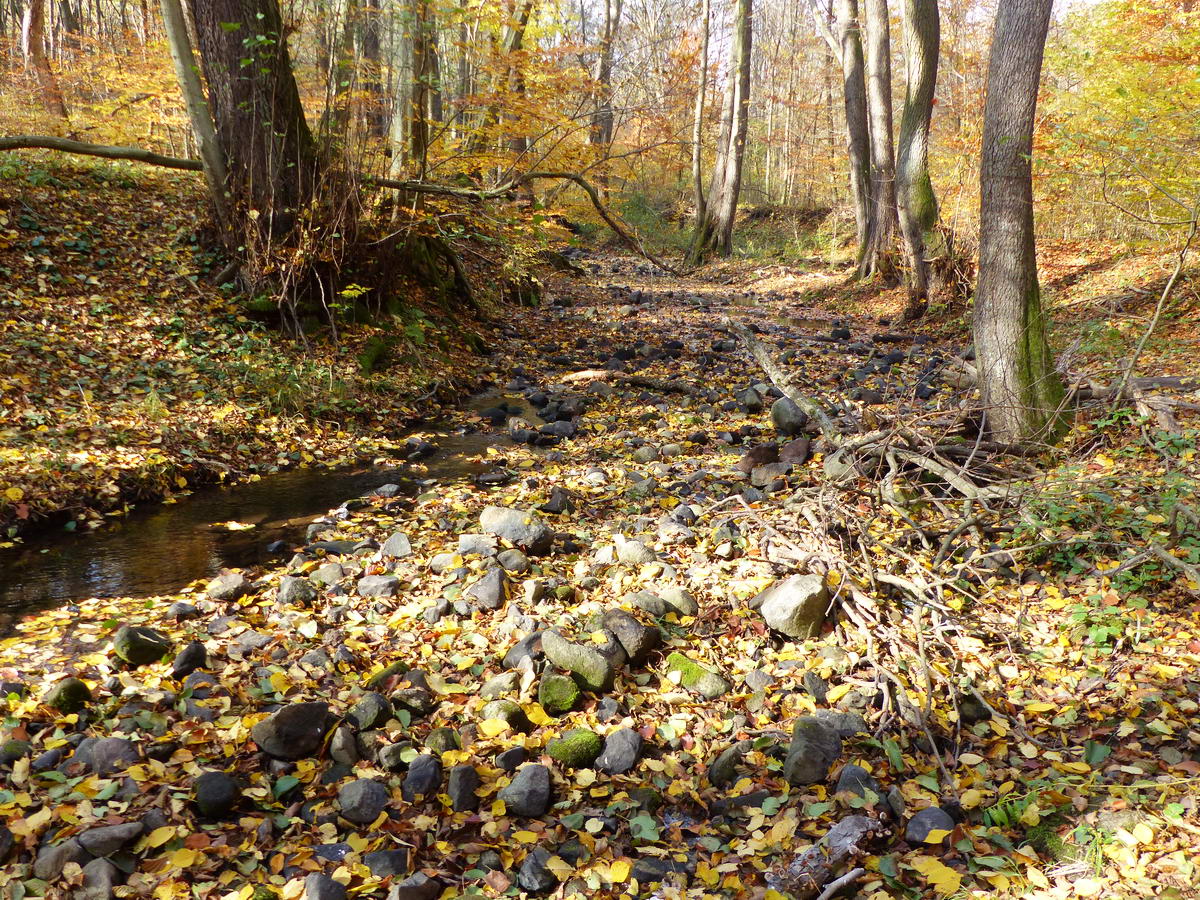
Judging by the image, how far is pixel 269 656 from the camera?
381 centimetres

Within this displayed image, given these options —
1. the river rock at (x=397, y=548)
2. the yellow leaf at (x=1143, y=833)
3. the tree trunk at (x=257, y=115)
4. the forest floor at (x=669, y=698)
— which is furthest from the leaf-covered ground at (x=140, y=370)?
the yellow leaf at (x=1143, y=833)

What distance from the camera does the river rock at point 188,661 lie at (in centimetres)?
358

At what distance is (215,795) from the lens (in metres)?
2.74

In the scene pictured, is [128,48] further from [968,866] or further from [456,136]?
[968,866]

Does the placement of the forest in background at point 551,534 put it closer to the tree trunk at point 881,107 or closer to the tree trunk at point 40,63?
the tree trunk at point 881,107

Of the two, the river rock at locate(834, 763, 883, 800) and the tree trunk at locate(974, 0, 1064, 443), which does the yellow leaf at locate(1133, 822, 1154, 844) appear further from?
the tree trunk at locate(974, 0, 1064, 443)

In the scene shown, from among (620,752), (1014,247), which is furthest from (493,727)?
(1014,247)

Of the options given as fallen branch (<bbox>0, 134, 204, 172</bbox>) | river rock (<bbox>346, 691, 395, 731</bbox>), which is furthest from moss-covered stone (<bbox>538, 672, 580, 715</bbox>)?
fallen branch (<bbox>0, 134, 204, 172</bbox>)

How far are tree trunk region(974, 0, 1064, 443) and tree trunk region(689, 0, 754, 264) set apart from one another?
49.8 feet

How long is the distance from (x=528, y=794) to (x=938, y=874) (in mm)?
1438

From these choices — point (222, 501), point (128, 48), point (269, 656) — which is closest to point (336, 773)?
point (269, 656)

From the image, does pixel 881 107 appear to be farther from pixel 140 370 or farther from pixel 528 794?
pixel 528 794

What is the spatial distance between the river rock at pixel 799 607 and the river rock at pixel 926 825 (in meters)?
1.23

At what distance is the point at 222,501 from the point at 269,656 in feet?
8.53
